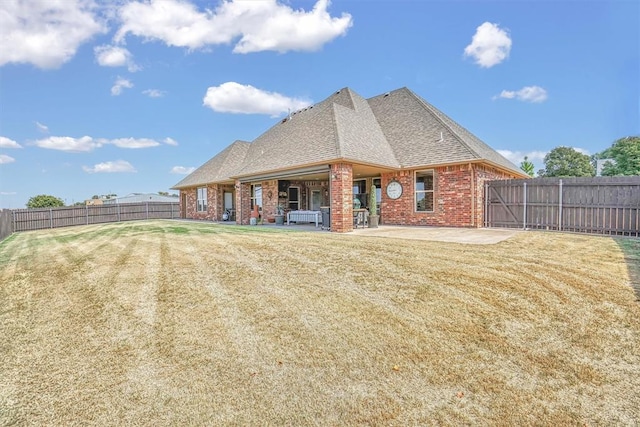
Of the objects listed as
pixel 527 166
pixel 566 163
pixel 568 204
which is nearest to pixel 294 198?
pixel 568 204

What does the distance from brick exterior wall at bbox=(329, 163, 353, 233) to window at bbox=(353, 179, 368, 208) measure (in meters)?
4.50

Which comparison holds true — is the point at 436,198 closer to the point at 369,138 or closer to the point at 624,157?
the point at 369,138

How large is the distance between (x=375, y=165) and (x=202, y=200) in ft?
53.4

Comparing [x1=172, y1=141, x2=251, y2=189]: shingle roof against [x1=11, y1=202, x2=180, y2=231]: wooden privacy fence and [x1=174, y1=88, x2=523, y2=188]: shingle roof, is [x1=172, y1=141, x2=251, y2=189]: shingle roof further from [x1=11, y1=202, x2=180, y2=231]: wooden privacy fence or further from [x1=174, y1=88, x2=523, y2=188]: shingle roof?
[x1=11, y1=202, x2=180, y2=231]: wooden privacy fence

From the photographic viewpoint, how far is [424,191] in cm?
1401

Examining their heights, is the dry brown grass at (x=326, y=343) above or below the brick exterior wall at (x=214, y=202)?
below

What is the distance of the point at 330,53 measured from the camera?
17.2m

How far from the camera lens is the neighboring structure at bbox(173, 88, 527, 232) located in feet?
41.0

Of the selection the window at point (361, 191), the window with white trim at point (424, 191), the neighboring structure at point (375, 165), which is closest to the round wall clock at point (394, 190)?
the neighboring structure at point (375, 165)

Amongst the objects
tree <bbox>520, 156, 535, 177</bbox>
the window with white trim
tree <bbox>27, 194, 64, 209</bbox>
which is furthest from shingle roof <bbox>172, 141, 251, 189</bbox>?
tree <bbox>520, 156, 535, 177</bbox>

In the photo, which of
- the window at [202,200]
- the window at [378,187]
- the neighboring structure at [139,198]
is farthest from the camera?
the neighboring structure at [139,198]

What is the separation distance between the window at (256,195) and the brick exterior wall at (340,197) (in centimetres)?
761

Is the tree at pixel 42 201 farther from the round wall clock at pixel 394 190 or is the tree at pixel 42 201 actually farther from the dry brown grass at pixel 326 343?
the round wall clock at pixel 394 190

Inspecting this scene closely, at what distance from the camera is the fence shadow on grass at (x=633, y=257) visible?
505 centimetres
